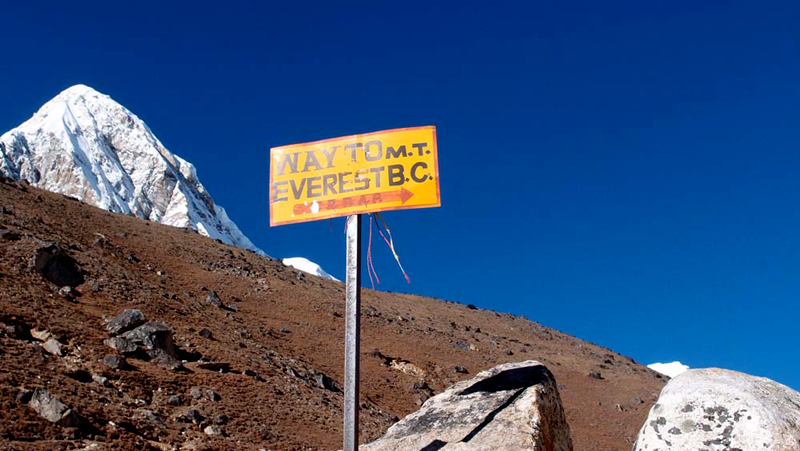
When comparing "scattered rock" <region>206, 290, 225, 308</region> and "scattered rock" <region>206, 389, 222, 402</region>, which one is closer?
"scattered rock" <region>206, 389, 222, 402</region>

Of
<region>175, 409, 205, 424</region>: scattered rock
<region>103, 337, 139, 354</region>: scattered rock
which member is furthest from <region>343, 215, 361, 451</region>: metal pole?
<region>103, 337, 139, 354</region>: scattered rock

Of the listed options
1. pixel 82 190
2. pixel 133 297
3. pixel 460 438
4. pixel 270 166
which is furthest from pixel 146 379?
pixel 82 190

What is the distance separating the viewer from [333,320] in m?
45.0

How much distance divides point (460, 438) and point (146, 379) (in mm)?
18543

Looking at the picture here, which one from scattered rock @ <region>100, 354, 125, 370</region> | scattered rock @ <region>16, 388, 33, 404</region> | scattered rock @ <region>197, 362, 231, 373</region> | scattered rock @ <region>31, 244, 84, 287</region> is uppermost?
scattered rock @ <region>31, 244, 84, 287</region>

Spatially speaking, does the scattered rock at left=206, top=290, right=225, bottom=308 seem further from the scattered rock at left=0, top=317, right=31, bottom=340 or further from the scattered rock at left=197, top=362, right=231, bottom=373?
the scattered rock at left=0, top=317, right=31, bottom=340

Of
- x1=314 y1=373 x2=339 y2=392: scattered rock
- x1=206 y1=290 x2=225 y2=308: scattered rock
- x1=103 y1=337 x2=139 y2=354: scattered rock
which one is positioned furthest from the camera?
→ x1=206 y1=290 x2=225 y2=308: scattered rock

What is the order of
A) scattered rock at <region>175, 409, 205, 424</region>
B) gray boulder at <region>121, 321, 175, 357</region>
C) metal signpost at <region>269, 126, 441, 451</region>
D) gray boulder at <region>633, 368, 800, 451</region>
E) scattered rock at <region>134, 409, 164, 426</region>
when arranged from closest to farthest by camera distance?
gray boulder at <region>633, 368, 800, 451</region>, metal signpost at <region>269, 126, 441, 451</region>, scattered rock at <region>134, 409, 164, 426</region>, scattered rock at <region>175, 409, 205, 424</region>, gray boulder at <region>121, 321, 175, 357</region>

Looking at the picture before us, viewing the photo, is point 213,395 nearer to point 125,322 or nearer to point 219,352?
point 219,352

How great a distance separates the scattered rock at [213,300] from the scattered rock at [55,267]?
8483 mm

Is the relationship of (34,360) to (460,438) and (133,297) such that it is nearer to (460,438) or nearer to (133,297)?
(133,297)

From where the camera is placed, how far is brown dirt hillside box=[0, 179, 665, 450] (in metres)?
20.2

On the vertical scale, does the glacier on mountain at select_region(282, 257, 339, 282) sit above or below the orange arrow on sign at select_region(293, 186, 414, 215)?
above

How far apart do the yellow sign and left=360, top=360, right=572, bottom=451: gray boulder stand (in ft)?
8.05
